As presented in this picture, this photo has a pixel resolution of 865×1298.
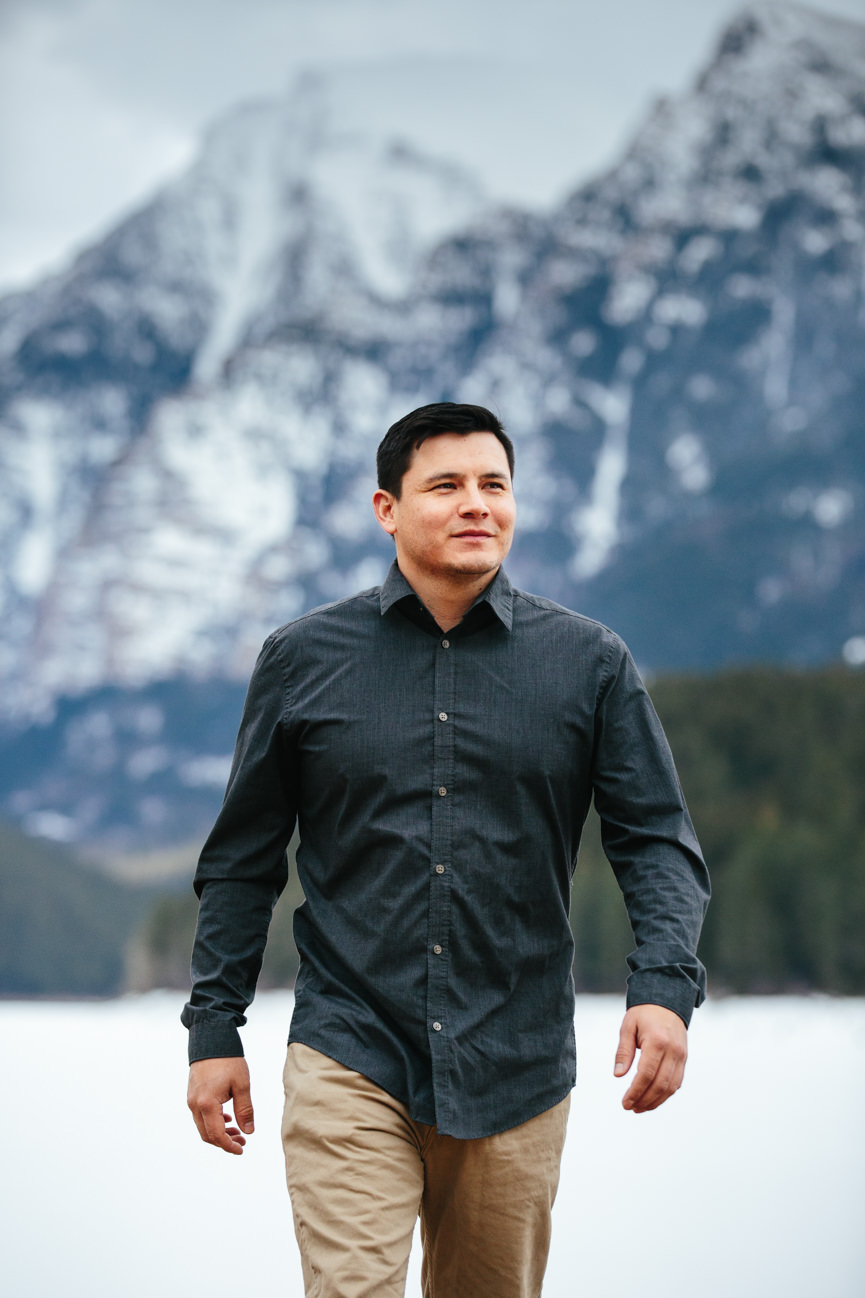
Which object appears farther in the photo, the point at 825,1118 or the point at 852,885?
the point at 852,885

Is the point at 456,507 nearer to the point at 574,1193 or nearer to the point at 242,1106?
the point at 242,1106

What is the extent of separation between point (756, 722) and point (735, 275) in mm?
143313

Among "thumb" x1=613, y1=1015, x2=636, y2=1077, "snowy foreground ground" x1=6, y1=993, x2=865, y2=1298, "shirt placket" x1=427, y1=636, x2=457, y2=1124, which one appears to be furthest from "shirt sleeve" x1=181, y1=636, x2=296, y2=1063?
"snowy foreground ground" x1=6, y1=993, x2=865, y2=1298

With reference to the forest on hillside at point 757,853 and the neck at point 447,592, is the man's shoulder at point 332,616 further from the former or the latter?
the forest on hillside at point 757,853

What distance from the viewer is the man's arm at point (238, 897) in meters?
2.39

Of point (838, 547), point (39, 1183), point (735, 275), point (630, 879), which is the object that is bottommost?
point (39, 1183)

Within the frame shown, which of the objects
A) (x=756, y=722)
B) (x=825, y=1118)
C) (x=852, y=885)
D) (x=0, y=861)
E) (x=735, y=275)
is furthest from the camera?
(x=735, y=275)

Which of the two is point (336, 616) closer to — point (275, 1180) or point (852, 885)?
point (275, 1180)

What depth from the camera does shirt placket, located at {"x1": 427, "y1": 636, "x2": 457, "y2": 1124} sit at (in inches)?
86.7

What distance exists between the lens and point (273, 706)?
2451 mm

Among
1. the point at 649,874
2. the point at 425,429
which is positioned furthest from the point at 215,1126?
the point at 425,429

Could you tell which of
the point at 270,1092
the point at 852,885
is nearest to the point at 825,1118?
the point at 270,1092

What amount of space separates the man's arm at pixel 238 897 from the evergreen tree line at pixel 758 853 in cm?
3772

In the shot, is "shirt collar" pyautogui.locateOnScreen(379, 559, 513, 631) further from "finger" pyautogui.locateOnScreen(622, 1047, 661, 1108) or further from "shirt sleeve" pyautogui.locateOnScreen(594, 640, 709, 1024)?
"finger" pyautogui.locateOnScreen(622, 1047, 661, 1108)
